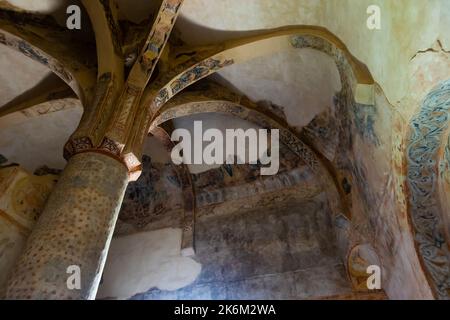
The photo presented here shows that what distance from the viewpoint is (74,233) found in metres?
3.45

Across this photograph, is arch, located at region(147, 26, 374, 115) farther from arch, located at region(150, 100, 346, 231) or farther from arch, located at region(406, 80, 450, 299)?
arch, located at region(406, 80, 450, 299)

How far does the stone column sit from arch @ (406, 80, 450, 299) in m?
2.87

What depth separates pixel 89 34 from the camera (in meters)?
6.32

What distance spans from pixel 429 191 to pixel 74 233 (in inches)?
128

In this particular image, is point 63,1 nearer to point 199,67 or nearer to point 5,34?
point 5,34

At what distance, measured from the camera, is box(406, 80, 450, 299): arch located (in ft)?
12.1

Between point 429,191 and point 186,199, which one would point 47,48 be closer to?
point 186,199

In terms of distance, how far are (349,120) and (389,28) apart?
1.56 metres

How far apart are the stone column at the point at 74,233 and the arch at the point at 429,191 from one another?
9.41 feet

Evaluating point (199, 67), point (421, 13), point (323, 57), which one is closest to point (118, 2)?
point (199, 67)

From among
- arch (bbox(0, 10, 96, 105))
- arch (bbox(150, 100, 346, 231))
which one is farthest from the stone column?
Answer: arch (bbox(150, 100, 346, 231))

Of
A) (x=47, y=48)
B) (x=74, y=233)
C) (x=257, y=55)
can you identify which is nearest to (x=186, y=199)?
(x=257, y=55)

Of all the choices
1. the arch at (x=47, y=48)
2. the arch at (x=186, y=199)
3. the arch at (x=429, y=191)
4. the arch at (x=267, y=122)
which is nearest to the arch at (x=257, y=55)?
the arch at (x=267, y=122)
